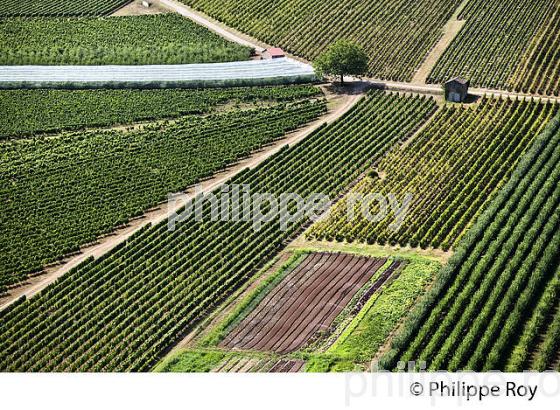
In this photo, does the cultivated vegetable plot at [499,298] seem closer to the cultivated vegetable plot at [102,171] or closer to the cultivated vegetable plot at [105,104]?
the cultivated vegetable plot at [102,171]

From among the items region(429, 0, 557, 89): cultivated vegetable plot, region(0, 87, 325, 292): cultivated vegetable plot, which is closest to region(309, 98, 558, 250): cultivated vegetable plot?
region(429, 0, 557, 89): cultivated vegetable plot

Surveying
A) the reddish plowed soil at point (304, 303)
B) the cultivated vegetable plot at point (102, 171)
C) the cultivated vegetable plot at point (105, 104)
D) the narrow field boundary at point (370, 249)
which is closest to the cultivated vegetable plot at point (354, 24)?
the cultivated vegetable plot at point (105, 104)

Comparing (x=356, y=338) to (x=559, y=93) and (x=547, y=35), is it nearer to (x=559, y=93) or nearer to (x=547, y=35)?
(x=559, y=93)

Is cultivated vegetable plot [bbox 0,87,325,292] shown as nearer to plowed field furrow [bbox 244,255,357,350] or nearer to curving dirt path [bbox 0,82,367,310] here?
curving dirt path [bbox 0,82,367,310]
